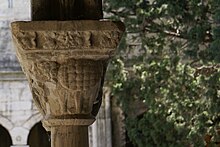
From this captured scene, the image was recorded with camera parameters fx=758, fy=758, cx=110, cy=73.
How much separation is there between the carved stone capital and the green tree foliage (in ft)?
22.7

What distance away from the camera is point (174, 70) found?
12547mm

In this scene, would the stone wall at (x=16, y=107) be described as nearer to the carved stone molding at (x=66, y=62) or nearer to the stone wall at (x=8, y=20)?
the stone wall at (x=8, y=20)

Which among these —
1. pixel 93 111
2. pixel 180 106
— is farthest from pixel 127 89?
pixel 93 111

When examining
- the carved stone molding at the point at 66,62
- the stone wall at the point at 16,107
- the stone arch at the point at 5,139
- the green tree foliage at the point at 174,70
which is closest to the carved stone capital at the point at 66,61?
the carved stone molding at the point at 66,62

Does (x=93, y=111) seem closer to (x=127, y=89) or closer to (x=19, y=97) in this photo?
(x=127, y=89)

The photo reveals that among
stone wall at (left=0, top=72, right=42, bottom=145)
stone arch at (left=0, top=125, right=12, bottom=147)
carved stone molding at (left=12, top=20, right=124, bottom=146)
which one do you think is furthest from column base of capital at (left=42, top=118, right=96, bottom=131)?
stone arch at (left=0, top=125, right=12, bottom=147)

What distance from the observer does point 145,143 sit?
556 inches

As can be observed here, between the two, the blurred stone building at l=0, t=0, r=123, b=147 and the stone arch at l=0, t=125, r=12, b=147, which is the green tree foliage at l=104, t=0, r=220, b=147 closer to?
the blurred stone building at l=0, t=0, r=123, b=147

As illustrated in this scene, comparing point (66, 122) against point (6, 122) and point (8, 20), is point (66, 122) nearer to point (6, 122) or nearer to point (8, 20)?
point (6, 122)

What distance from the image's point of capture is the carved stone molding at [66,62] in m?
4.15

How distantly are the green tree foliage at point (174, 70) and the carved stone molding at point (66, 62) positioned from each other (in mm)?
6904

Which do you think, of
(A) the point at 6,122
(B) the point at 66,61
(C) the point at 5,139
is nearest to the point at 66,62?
(B) the point at 66,61

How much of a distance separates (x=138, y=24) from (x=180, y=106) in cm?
158

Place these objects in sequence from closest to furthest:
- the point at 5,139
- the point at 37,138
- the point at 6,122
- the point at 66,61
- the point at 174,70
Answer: the point at 66,61 → the point at 174,70 → the point at 6,122 → the point at 5,139 → the point at 37,138
